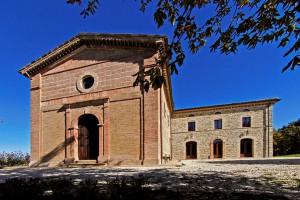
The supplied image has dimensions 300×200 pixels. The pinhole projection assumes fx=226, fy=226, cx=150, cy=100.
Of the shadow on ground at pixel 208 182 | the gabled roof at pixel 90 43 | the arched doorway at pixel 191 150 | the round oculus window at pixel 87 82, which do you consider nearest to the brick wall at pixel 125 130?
the round oculus window at pixel 87 82

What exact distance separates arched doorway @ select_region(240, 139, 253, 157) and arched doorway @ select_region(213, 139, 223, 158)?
2.46 meters

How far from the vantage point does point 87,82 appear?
14352mm

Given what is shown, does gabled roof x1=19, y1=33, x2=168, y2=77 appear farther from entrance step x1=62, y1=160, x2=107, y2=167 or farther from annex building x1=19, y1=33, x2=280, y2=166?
entrance step x1=62, y1=160, x2=107, y2=167

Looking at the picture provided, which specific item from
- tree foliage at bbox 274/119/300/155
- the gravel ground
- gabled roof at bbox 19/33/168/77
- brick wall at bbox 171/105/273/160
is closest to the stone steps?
the gravel ground

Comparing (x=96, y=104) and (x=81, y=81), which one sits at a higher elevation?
(x=81, y=81)

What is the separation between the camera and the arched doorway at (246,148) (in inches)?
1086

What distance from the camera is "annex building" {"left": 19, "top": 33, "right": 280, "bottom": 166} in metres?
12.2

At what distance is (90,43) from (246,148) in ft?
74.6

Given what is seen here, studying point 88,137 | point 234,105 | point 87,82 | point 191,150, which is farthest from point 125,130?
point 234,105

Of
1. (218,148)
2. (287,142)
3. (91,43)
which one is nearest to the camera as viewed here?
(91,43)

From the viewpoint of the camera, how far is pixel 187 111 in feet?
100

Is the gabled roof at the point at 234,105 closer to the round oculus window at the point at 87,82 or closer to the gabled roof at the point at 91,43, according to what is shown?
the gabled roof at the point at 91,43

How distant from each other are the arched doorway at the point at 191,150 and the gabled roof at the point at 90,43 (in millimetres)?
20418

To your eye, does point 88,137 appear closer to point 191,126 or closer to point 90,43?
point 90,43
